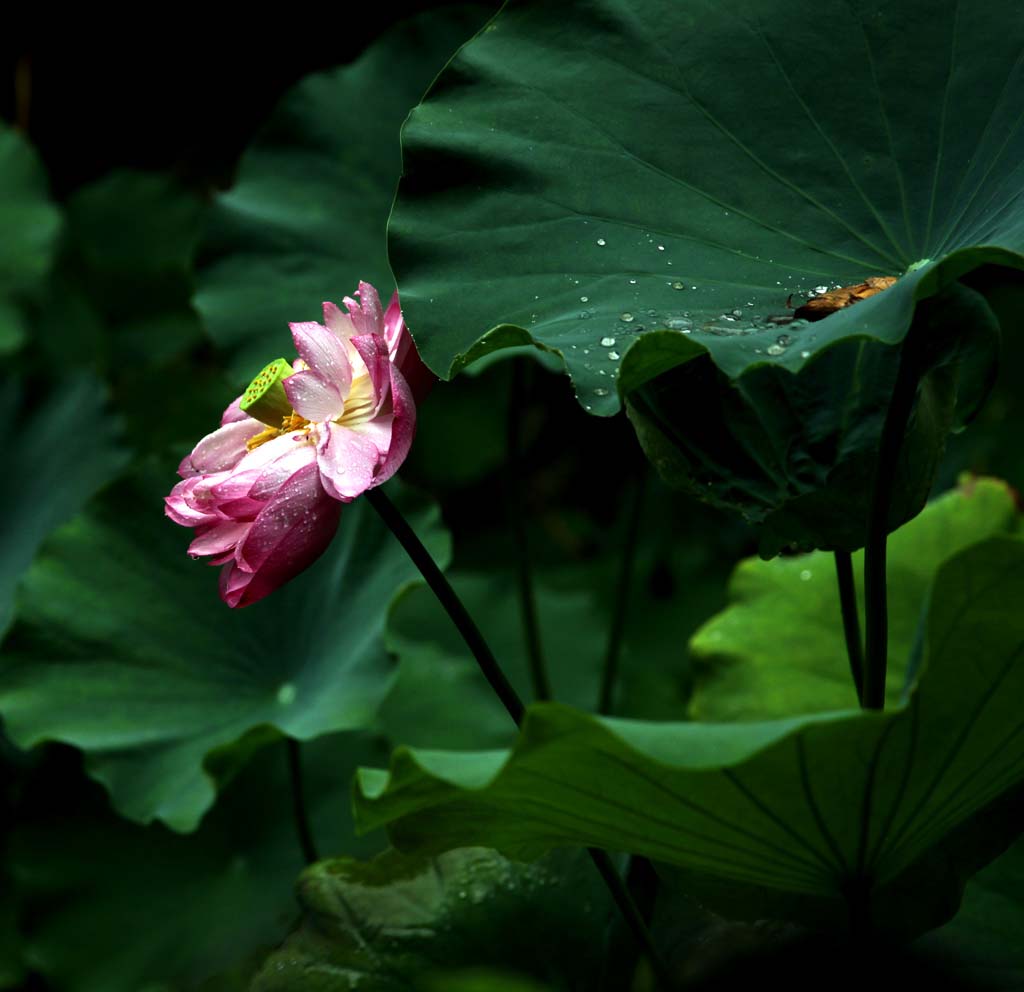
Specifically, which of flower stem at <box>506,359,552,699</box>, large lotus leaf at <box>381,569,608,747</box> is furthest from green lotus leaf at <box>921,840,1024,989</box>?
large lotus leaf at <box>381,569,608,747</box>

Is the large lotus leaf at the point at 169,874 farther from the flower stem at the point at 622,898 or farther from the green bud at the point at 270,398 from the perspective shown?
the green bud at the point at 270,398

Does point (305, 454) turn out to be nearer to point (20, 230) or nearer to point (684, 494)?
point (684, 494)

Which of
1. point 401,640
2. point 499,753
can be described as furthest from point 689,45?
point 401,640

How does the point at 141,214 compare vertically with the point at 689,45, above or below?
below

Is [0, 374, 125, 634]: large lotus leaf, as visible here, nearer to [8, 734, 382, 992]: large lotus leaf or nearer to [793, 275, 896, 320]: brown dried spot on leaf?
[8, 734, 382, 992]: large lotus leaf

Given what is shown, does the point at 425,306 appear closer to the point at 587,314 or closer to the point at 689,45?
the point at 587,314

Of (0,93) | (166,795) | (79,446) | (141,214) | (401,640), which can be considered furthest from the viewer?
(0,93)

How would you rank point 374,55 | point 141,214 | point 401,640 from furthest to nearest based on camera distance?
point 141,214 < point 401,640 < point 374,55
